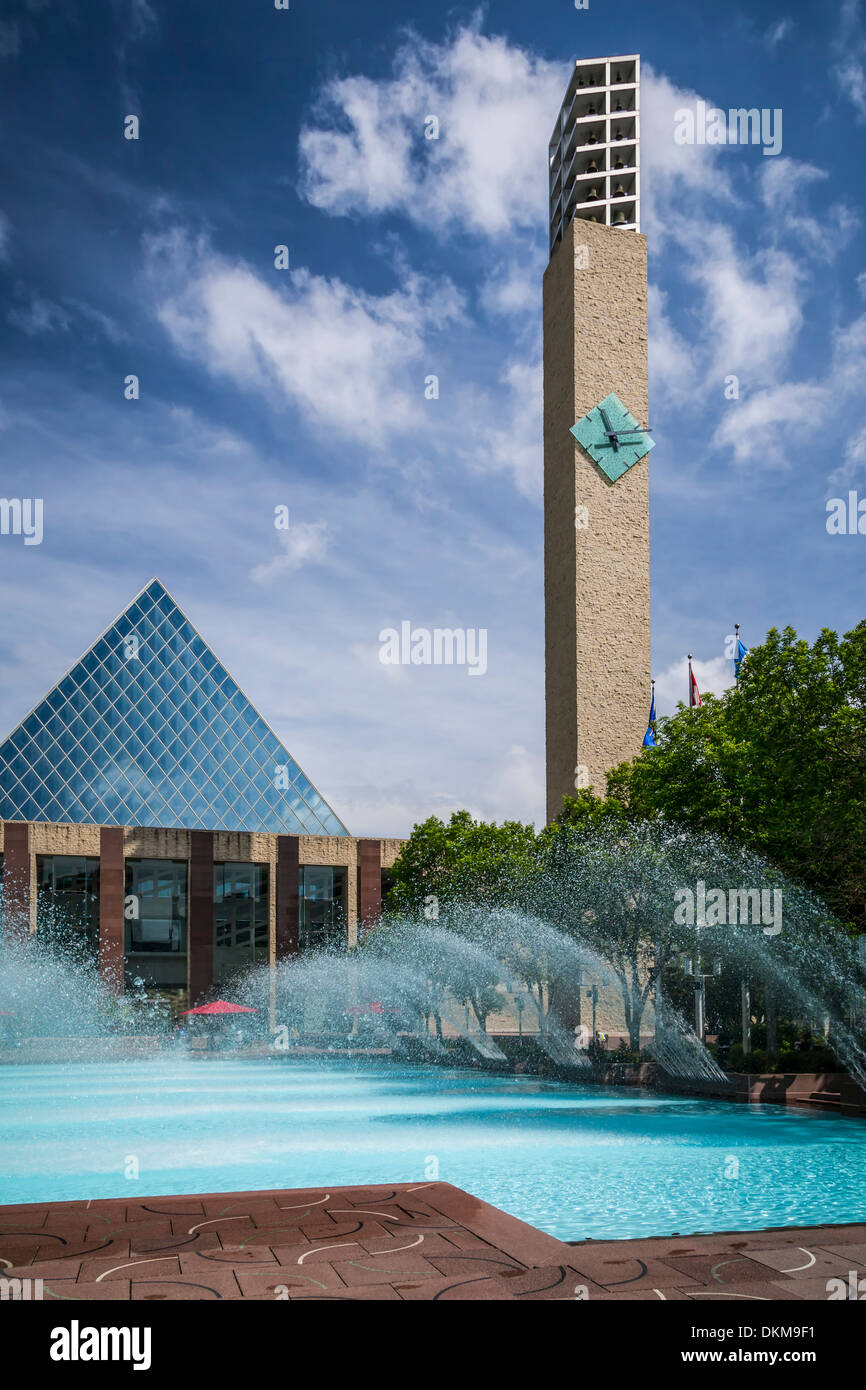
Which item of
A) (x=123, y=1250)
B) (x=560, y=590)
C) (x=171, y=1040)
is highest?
(x=560, y=590)

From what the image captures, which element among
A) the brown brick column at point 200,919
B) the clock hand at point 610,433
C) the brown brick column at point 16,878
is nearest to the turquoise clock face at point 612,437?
the clock hand at point 610,433

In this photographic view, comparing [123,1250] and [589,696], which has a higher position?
[589,696]

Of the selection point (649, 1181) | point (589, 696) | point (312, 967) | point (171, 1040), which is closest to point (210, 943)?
point (312, 967)

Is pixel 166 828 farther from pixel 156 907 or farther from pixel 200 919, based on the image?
pixel 200 919

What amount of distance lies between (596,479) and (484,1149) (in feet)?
142

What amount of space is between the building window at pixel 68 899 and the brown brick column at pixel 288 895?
8.52 meters

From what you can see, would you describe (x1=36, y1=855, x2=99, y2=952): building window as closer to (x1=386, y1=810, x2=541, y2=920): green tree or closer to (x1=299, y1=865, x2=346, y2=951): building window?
(x1=299, y1=865, x2=346, y2=951): building window

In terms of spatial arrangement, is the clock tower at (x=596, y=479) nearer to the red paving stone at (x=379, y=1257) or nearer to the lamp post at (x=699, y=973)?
the lamp post at (x=699, y=973)

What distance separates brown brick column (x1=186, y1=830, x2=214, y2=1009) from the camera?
166 ft

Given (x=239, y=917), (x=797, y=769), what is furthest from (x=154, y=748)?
(x=797, y=769)

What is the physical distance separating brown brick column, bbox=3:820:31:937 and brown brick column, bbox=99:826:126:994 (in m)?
3.17

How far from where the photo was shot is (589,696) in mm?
51719
